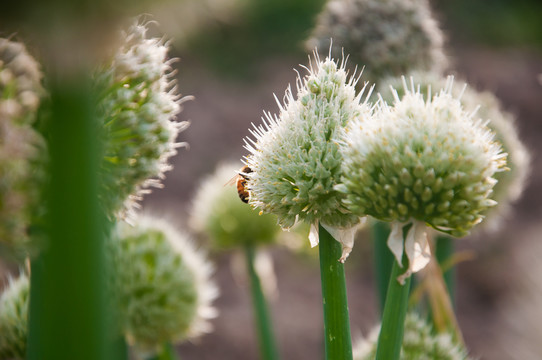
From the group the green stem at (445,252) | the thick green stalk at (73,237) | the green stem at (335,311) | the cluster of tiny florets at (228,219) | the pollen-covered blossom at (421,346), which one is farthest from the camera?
the cluster of tiny florets at (228,219)

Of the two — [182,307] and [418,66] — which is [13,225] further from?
[418,66]

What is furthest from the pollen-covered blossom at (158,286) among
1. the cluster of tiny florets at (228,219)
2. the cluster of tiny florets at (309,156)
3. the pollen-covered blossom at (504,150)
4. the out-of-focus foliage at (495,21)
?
the out-of-focus foliage at (495,21)

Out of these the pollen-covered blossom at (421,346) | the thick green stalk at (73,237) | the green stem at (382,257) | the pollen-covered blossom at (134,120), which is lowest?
the pollen-covered blossom at (421,346)

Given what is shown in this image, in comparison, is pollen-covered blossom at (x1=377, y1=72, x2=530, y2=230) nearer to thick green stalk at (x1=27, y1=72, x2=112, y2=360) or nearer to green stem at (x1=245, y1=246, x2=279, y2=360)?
green stem at (x1=245, y1=246, x2=279, y2=360)

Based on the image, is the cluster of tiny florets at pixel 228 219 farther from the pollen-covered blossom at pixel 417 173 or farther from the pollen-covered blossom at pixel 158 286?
the pollen-covered blossom at pixel 417 173

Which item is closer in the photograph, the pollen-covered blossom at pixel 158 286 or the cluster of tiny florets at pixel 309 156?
the cluster of tiny florets at pixel 309 156

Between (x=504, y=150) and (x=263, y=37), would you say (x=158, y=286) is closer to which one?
(x=504, y=150)

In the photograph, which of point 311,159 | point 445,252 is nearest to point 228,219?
point 445,252

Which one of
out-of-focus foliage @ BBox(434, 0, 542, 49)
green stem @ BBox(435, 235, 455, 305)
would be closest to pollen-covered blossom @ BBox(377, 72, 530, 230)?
green stem @ BBox(435, 235, 455, 305)

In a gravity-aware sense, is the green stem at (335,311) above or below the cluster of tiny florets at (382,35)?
below
